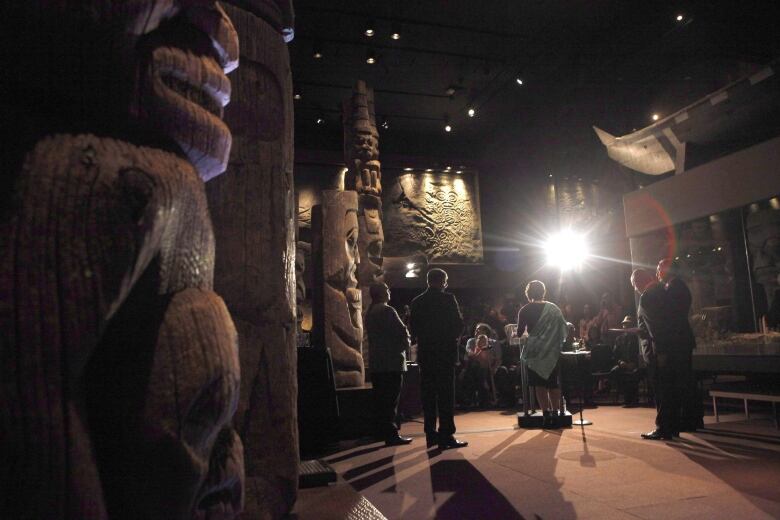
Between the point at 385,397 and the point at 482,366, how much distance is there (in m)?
3.29

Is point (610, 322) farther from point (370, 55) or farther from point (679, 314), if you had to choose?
point (370, 55)

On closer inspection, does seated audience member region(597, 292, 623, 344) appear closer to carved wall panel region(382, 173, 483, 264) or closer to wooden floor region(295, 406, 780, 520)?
wooden floor region(295, 406, 780, 520)

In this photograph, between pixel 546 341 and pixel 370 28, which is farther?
pixel 370 28

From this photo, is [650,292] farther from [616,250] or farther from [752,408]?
[616,250]

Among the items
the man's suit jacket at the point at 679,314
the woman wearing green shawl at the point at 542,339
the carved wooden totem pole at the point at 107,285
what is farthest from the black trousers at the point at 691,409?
the carved wooden totem pole at the point at 107,285

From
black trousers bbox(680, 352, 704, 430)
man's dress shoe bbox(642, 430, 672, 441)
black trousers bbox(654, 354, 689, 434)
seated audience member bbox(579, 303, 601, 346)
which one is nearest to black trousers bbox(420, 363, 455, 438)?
man's dress shoe bbox(642, 430, 672, 441)

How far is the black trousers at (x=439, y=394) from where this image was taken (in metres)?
4.91

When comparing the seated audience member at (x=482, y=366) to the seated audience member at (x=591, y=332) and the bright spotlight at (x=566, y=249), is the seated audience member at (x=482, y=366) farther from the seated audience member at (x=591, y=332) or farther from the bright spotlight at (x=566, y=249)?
the bright spotlight at (x=566, y=249)

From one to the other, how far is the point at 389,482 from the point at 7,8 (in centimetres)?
370

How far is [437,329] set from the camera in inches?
194

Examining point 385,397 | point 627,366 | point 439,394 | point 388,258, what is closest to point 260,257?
point 439,394

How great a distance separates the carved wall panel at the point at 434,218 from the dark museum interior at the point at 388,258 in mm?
69

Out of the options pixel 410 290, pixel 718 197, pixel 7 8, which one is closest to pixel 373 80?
pixel 410 290

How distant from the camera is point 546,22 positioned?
26.2ft
